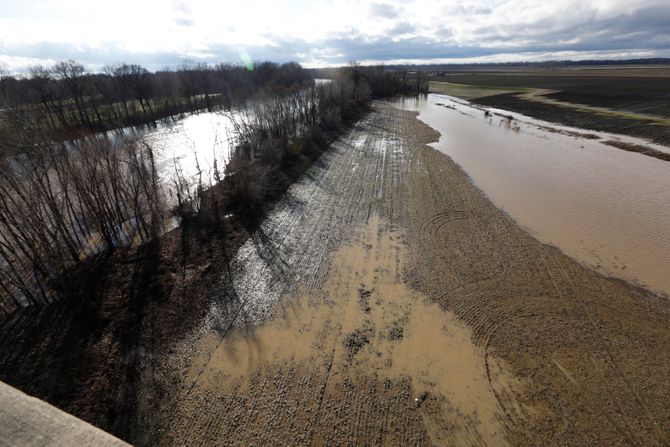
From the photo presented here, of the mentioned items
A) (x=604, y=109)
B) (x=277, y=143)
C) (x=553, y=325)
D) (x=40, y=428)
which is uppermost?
(x=40, y=428)

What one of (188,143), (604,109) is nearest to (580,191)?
(188,143)

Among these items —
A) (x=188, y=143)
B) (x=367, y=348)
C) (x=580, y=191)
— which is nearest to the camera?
(x=367, y=348)

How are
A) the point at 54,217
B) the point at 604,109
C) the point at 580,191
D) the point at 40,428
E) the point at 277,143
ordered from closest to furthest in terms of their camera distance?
the point at 40,428 < the point at 54,217 < the point at 580,191 < the point at 277,143 < the point at 604,109

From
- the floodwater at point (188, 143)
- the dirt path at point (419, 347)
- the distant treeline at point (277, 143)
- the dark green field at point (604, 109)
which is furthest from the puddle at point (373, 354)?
the dark green field at point (604, 109)

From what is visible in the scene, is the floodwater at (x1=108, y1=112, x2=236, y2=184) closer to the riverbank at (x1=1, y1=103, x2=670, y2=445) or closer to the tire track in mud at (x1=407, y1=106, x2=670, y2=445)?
the riverbank at (x1=1, y1=103, x2=670, y2=445)

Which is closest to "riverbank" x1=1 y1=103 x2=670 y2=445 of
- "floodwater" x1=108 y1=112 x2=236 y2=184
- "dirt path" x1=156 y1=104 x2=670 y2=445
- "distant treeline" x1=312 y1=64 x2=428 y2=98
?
"dirt path" x1=156 y1=104 x2=670 y2=445

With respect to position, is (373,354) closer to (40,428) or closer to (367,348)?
(367,348)

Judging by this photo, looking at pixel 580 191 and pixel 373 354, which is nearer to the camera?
pixel 373 354
